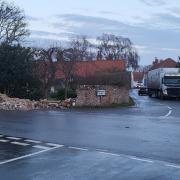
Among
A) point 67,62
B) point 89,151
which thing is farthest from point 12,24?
point 89,151

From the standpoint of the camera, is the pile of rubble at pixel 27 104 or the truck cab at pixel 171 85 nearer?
the pile of rubble at pixel 27 104

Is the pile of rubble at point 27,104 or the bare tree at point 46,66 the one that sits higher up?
the bare tree at point 46,66

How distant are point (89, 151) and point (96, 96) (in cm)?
2358

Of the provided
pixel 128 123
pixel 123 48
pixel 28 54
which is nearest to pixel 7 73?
pixel 28 54

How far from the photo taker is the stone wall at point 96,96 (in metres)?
37.4

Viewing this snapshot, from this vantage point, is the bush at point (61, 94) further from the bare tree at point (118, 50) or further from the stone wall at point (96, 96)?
the bare tree at point (118, 50)

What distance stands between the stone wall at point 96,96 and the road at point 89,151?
1399 centimetres

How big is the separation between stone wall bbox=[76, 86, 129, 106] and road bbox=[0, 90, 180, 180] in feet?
45.9

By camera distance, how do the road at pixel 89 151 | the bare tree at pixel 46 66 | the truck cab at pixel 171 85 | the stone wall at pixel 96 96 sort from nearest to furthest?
the road at pixel 89 151, the stone wall at pixel 96 96, the bare tree at pixel 46 66, the truck cab at pixel 171 85

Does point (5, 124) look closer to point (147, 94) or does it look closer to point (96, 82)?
point (96, 82)

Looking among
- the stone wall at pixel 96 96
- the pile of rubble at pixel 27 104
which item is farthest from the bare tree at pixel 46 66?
the pile of rubble at pixel 27 104

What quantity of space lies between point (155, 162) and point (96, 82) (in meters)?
34.5

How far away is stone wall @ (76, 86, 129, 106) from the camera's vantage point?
3738 cm

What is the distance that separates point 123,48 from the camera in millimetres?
116250
